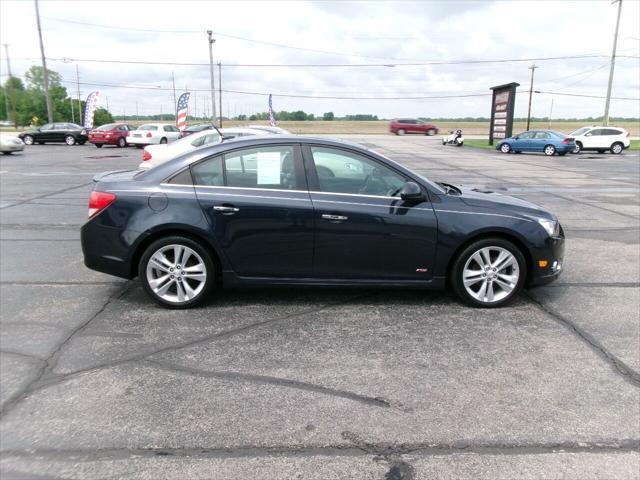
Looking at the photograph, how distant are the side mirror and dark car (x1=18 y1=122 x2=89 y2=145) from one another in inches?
1465

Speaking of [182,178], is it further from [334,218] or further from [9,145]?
[9,145]

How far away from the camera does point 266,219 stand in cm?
469

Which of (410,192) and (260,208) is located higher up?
(410,192)

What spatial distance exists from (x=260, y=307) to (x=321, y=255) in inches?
30.9

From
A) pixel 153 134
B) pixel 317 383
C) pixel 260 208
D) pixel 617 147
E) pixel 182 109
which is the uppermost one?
pixel 182 109

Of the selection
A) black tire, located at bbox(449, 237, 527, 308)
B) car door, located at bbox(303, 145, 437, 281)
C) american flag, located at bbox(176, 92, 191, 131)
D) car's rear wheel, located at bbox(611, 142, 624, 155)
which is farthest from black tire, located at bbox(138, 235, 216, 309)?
car's rear wheel, located at bbox(611, 142, 624, 155)

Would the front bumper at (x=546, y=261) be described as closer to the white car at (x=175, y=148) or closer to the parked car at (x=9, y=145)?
the white car at (x=175, y=148)

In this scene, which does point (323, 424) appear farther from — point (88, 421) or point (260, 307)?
point (260, 307)

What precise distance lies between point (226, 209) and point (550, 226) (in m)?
3.10

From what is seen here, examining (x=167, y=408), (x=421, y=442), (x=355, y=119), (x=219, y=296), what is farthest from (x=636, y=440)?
(x=355, y=119)

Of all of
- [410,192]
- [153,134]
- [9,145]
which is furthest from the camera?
[153,134]

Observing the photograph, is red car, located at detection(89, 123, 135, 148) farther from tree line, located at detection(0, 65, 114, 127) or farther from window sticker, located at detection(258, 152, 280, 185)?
tree line, located at detection(0, 65, 114, 127)

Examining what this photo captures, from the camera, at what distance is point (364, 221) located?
185 inches

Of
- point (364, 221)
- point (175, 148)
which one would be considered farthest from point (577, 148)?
point (364, 221)
